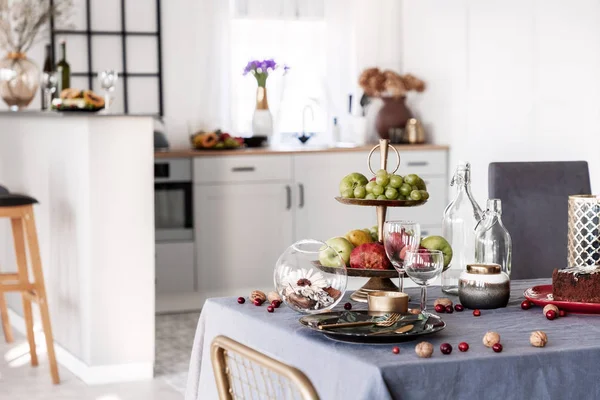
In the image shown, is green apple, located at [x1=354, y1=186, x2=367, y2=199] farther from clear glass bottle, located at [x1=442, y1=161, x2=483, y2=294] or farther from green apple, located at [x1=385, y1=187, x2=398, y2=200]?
clear glass bottle, located at [x1=442, y1=161, x2=483, y2=294]

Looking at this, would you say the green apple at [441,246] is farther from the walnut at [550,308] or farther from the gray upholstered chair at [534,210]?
the gray upholstered chair at [534,210]

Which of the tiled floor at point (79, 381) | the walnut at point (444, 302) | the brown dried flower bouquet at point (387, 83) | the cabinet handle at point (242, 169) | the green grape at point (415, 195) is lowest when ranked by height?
the tiled floor at point (79, 381)

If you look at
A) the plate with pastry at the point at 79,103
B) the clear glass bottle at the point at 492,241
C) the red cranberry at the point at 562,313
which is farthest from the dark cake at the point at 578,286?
the plate with pastry at the point at 79,103

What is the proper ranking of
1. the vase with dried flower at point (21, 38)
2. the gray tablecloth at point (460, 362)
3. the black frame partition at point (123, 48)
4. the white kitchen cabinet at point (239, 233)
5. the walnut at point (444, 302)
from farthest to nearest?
the black frame partition at point (123, 48) → the white kitchen cabinet at point (239, 233) → the vase with dried flower at point (21, 38) → the walnut at point (444, 302) → the gray tablecloth at point (460, 362)

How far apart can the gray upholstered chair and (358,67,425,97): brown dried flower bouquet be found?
324 centimetres

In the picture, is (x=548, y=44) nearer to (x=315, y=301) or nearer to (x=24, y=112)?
(x=24, y=112)

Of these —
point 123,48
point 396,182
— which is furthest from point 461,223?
point 123,48

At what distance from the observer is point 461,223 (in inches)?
86.9

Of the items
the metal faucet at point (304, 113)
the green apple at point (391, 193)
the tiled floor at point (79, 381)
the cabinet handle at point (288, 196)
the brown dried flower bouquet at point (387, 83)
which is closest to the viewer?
the green apple at point (391, 193)

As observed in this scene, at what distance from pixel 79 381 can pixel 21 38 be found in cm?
225

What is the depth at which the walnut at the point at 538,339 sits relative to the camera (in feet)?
5.50

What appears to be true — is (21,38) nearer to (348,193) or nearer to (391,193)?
(348,193)

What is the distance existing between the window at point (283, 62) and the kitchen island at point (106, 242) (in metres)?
2.03

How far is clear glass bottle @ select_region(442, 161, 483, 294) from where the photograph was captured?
219cm
